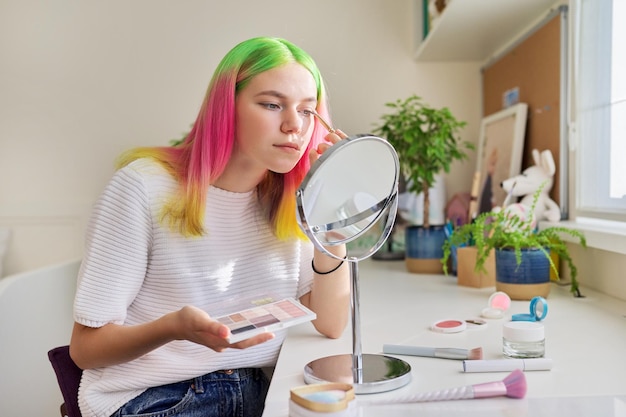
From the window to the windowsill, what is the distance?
0.06 ft

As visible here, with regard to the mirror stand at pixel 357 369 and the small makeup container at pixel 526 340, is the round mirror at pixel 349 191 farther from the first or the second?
the small makeup container at pixel 526 340

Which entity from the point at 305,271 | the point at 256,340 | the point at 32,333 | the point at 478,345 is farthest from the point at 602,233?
the point at 32,333

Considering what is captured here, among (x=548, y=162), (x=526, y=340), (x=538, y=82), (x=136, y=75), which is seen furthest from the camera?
(x=136, y=75)

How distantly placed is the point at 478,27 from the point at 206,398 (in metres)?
1.40

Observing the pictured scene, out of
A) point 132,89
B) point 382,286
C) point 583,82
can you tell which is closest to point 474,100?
point 583,82

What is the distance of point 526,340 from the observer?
2.44 ft

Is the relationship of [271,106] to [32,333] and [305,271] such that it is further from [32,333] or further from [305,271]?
[32,333]

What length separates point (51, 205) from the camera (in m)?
2.18

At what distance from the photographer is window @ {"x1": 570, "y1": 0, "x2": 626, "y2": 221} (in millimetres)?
1206

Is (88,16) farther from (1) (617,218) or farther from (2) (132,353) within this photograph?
(1) (617,218)

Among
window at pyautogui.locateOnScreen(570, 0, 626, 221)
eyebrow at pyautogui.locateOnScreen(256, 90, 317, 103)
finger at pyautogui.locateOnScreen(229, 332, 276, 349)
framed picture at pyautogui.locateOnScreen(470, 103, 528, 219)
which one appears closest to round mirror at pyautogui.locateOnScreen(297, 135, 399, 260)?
finger at pyautogui.locateOnScreen(229, 332, 276, 349)

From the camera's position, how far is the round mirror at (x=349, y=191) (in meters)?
0.66

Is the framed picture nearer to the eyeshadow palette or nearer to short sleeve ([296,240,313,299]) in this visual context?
short sleeve ([296,240,313,299])

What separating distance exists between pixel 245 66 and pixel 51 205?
1540 mm
